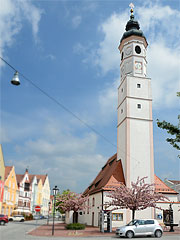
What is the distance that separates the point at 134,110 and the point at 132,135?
3.60 meters

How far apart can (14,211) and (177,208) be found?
123 ft

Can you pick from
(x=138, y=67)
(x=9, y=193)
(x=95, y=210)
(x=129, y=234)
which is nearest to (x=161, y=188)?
(x=95, y=210)

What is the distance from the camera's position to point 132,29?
40.6m

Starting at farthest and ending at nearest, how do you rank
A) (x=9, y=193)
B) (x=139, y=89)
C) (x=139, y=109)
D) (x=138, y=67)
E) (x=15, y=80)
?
(x=9, y=193) → (x=138, y=67) → (x=139, y=89) → (x=139, y=109) → (x=15, y=80)

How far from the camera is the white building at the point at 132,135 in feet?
107

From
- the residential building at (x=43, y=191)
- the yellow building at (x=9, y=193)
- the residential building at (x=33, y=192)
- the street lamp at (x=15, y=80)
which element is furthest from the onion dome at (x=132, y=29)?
the residential building at (x=43, y=191)

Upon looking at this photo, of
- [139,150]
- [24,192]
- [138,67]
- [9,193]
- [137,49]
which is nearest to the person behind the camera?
[139,150]

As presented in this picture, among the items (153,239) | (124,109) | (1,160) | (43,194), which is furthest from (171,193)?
(43,194)

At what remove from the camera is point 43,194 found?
9169 centimetres

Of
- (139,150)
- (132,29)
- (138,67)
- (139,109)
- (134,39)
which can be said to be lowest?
(139,150)

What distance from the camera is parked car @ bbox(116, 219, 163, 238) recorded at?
67.6 feet

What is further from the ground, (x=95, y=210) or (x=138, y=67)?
(x=138, y=67)

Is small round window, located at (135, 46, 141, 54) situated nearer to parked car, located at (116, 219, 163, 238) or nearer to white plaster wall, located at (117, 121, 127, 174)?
white plaster wall, located at (117, 121, 127, 174)

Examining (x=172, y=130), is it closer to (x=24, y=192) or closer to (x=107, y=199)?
(x=107, y=199)
